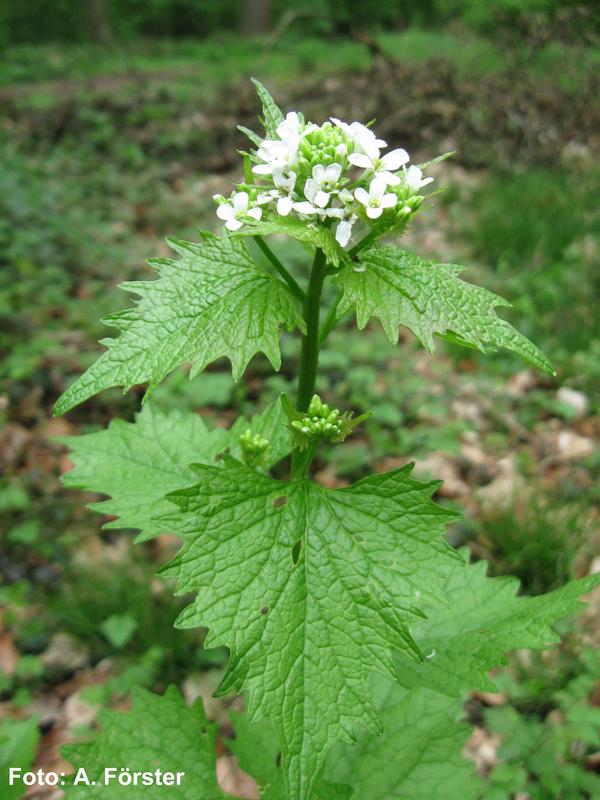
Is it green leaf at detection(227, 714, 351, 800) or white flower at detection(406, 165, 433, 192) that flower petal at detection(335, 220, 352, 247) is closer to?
white flower at detection(406, 165, 433, 192)

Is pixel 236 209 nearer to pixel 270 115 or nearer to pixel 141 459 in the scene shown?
pixel 270 115

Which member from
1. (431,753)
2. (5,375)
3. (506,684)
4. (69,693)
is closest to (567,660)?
(506,684)

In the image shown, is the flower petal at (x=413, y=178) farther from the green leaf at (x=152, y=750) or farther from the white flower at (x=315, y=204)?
the green leaf at (x=152, y=750)

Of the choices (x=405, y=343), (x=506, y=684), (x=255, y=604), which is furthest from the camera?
(x=405, y=343)

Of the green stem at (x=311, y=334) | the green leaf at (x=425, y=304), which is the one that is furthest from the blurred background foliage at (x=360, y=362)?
the green leaf at (x=425, y=304)

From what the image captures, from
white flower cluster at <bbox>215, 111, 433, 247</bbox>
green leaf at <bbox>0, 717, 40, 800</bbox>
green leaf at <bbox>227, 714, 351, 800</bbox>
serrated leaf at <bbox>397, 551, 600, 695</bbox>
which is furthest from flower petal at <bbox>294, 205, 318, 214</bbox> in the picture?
green leaf at <bbox>0, 717, 40, 800</bbox>

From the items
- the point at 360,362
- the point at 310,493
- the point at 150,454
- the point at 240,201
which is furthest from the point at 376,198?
the point at 360,362

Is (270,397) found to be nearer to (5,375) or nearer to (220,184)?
(5,375)
